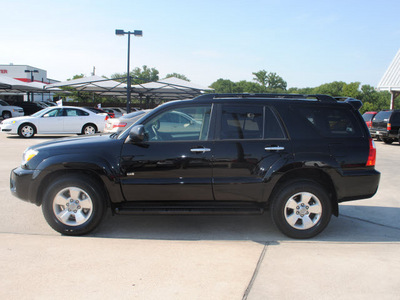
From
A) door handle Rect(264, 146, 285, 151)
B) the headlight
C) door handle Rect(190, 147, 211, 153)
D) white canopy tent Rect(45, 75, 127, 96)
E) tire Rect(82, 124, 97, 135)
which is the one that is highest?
white canopy tent Rect(45, 75, 127, 96)

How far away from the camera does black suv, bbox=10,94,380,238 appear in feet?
15.0

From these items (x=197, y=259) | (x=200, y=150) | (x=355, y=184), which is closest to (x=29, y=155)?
(x=200, y=150)

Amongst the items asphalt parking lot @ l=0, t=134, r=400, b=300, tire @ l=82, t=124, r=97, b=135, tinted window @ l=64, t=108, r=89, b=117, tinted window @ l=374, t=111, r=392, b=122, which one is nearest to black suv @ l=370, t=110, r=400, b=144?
tinted window @ l=374, t=111, r=392, b=122

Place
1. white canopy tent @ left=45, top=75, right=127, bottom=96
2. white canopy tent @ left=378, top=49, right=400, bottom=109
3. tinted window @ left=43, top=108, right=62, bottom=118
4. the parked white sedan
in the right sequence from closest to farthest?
the parked white sedan → tinted window @ left=43, top=108, right=62, bottom=118 → white canopy tent @ left=45, top=75, right=127, bottom=96 → white canopy tent @ left=378, top=49, right=400, bottom=109

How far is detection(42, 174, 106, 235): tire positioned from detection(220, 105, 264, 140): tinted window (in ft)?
5.65

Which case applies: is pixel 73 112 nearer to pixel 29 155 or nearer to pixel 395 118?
pixel 29 155

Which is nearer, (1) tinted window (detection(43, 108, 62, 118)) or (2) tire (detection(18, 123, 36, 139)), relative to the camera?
(2) tire (detection(18, 123, 36, 139))

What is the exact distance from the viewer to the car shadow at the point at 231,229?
477cm

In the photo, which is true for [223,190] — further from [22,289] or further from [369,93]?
[369,93]

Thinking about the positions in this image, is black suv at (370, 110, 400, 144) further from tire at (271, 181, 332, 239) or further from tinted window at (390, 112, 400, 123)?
tire at (271, 181, 332, 239)

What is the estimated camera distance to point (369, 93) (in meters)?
71.4

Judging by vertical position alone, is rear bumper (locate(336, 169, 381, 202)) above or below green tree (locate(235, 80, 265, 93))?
below

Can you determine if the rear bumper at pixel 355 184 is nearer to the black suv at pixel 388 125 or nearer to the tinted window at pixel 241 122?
the tinted window at pixel 241 122

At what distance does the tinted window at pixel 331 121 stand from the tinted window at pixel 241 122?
22.9 inches
